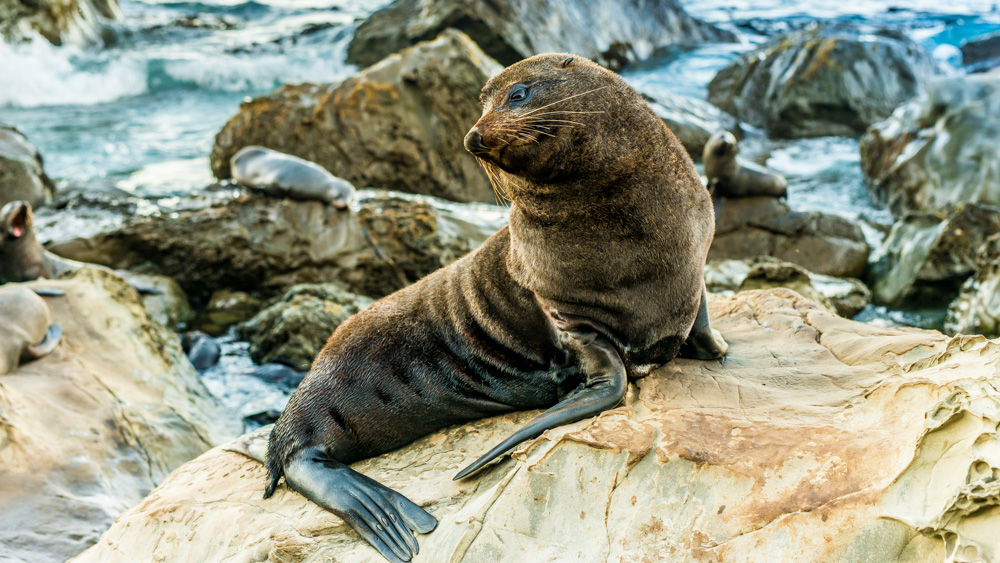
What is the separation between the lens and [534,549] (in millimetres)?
2717

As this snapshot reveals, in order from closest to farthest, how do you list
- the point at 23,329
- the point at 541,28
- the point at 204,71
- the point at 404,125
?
the point at 23,329 → the point at 404,125 → the point at 541,28 → the point at 204,71

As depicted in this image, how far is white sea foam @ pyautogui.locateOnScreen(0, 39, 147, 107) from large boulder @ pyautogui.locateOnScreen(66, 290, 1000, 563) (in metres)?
21.4

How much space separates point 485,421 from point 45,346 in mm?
3592

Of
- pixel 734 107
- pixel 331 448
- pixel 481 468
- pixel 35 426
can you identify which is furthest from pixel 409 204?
pixel 734 107

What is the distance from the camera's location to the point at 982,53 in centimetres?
2230

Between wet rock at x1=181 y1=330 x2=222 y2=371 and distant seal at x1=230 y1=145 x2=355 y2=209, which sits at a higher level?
distant seal at x1=230 y1=145 x2=355 y2=209

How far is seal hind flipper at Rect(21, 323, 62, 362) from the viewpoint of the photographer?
5.53 m

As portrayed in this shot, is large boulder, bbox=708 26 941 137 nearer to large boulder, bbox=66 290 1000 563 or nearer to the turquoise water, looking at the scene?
the turquoise water

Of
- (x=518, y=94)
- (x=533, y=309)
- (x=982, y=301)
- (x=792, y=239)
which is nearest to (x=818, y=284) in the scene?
(x=792, y=239)

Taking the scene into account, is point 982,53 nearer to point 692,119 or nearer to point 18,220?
point 692,119

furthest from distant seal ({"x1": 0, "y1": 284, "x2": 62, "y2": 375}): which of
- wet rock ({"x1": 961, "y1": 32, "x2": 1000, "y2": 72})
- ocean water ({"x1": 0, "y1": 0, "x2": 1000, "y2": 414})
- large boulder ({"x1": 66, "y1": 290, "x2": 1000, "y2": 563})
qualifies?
wet rock ({"x1": 961, "y1": 32, "x2": 1000, "y2": 72})

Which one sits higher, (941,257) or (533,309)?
(533,309)

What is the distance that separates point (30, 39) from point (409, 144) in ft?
59.5

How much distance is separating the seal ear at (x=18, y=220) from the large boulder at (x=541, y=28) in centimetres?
1228
